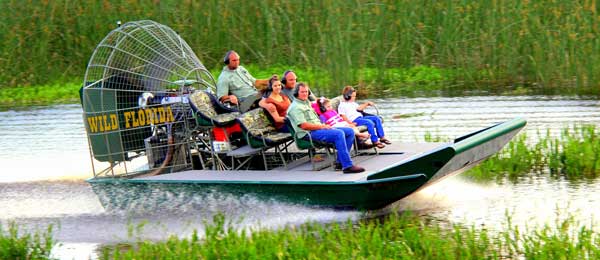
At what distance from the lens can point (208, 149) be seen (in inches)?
505

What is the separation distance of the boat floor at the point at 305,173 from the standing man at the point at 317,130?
0.15 metres

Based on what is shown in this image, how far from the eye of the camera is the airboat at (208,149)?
1111 cm

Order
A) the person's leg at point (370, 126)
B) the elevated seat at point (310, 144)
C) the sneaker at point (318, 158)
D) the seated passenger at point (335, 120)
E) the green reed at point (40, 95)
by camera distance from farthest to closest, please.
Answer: the green reed at point (40, 95) < the person's leg at point (370, 126) < the seated passenger at point (335, 120) < the sneaker at point (318, 158) < the elevated seat at point (310, 144)

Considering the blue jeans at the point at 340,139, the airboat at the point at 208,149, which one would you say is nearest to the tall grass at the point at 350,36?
the airboat at the point at 208,149

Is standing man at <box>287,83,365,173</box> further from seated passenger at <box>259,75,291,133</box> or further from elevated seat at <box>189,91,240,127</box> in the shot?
elevated seat at <box>189,91,240,127</box>

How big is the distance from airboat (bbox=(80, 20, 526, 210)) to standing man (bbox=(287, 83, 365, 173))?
114 mm

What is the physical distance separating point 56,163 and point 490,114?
714 centimetres

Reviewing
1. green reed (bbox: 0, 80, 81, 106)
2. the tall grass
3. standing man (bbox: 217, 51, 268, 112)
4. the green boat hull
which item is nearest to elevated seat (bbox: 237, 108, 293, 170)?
the green boat hull

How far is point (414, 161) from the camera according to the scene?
35.0ft

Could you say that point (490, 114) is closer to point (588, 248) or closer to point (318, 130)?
point (318, 130)

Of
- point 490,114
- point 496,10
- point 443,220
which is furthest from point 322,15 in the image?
point 443,220

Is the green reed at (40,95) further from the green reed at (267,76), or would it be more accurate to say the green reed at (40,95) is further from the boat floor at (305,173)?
the boat floor at (305,173)

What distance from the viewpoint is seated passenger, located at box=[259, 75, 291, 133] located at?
1216 centimetres

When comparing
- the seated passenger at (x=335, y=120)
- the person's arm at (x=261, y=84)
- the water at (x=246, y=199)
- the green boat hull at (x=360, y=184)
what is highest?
the person's arm at (x=261, y=84)
